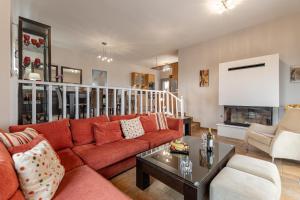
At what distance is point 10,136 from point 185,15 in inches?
143

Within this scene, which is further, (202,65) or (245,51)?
(202,65)

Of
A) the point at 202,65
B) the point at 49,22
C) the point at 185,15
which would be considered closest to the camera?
the point at 185,15

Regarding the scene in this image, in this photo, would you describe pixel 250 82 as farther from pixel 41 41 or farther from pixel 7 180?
pixel 41 41

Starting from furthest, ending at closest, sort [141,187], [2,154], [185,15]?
1. [185,15]
2. [141,187]
3. [2,154]

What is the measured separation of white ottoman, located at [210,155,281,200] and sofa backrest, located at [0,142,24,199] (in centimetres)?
141

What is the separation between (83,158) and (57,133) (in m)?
0.51

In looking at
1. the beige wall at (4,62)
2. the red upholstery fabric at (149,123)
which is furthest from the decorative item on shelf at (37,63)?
the red upholstery fabric at (149,123)

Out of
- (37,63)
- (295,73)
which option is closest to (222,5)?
(295,73)

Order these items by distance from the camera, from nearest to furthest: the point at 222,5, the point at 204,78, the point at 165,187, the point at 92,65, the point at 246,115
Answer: the point at 165,187, the point at 222,5, the point at 246,115, the point at 204,78, the point at 92,65

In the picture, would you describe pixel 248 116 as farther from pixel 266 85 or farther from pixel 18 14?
pixel 18 14

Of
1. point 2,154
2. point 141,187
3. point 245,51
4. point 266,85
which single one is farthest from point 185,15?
point 2,154

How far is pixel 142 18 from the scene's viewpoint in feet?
11.2

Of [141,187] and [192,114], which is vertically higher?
[192,114]

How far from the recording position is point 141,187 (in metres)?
1.74
